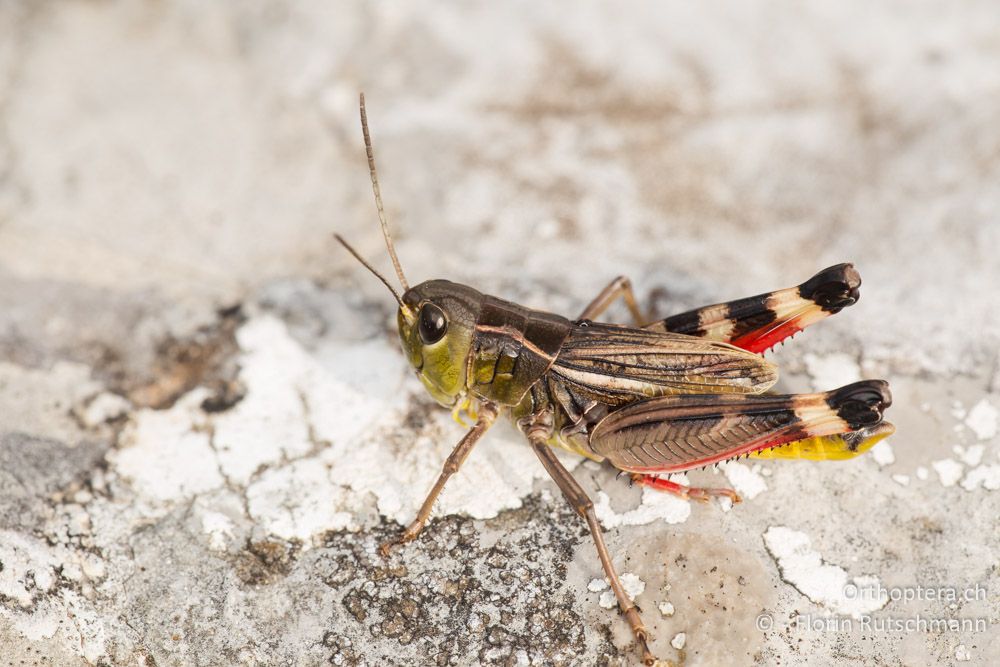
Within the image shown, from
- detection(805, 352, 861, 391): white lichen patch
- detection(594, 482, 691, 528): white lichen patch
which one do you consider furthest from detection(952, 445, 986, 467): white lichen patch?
detection(594, 482, 691, 528): white lichen patch

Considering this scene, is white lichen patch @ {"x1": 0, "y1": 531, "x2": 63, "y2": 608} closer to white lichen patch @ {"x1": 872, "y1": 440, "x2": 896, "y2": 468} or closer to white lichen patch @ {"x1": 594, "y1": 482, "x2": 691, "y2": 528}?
white lichen patch @ {"x1": 594, "y1": 482, "x2": 691, "y2": 528}

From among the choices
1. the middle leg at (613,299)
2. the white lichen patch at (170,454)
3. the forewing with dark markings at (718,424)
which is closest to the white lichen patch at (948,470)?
the forewing with dark markings at (718,424)

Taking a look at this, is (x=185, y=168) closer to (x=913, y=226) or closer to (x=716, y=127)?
(x=716, y=127)

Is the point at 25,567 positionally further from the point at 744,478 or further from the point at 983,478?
the point at 983,478

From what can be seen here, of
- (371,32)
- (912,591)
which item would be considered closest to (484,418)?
(912,591)

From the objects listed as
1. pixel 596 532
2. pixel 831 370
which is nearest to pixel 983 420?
pixel 831 370

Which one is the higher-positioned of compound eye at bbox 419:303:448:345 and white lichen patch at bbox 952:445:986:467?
compound eye at bbox 419:303:448:345
